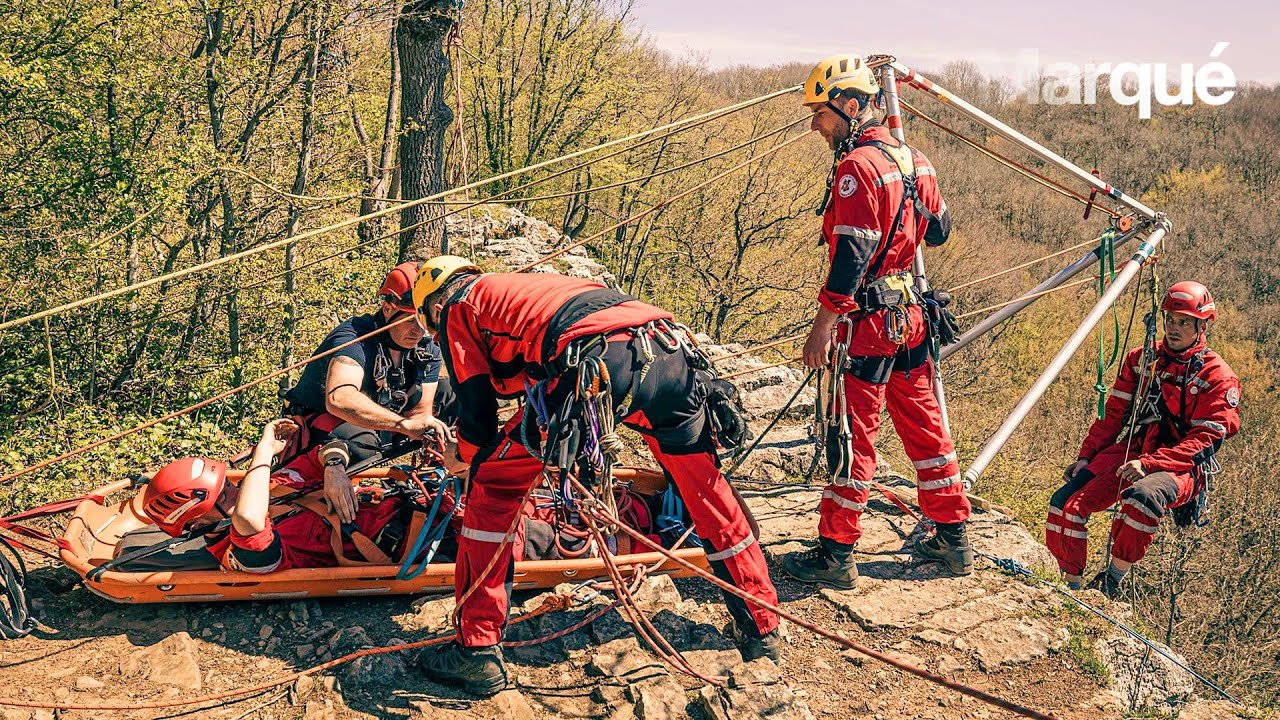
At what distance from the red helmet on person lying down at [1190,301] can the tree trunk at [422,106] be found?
5.80 m

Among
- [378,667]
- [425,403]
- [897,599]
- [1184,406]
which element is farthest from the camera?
[1184,406]

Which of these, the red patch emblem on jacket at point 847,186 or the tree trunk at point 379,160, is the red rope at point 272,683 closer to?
the red patch emblem on jacket at point 847,186

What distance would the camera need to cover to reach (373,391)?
5250mm

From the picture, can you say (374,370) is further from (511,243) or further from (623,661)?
(511,243)

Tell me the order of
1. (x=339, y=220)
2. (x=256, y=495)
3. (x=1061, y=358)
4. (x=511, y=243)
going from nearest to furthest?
(x=256, y=495), (x=1061, y=358), (x=339, y=220), (x=511, y=243)

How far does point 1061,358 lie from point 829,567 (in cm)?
253

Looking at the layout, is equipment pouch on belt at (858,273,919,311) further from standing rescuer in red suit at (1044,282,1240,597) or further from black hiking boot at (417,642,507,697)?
black hiking boot at (417,642,507,697)

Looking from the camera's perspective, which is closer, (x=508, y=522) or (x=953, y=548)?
(x=508, y=522)

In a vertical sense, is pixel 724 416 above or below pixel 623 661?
above

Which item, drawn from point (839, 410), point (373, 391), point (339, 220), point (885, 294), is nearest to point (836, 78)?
point (885, 294)

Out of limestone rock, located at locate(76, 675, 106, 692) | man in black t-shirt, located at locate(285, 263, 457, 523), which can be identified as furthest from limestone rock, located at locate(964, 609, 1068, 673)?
limestone rock, located at locate(76, 675, 106, 692)

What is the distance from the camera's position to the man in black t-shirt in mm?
4996

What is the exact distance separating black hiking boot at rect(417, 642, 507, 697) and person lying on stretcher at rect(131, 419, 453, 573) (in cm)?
90

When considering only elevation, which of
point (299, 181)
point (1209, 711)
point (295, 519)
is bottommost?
point (1209, 711)
